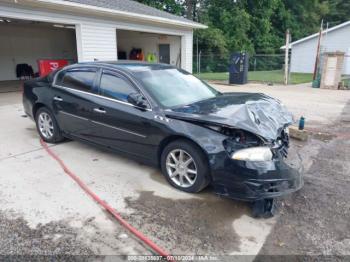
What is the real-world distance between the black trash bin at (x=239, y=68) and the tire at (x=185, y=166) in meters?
13.3

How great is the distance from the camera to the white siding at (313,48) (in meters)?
24.9

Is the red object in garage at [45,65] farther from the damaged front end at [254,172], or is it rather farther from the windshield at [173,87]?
the damaged front end at [254,172]

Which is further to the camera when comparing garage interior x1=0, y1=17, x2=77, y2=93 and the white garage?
garage interior x1=0, y1=17, x2=77, y2=93

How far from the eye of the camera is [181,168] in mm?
3494

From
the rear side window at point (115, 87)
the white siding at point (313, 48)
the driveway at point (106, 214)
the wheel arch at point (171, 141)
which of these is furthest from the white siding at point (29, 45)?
the white siding at point (313, 48)

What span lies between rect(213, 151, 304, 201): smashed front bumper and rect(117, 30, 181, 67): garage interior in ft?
47.5

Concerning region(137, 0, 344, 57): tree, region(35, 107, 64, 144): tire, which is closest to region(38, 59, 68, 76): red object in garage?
region(35, 107, 64, 144): tire

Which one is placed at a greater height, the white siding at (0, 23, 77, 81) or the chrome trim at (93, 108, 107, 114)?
the white siding at (0, 23, 77, 81)

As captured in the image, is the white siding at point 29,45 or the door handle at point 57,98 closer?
the door handle at point 57,98

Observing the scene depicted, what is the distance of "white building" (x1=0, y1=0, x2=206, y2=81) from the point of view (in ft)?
31.0

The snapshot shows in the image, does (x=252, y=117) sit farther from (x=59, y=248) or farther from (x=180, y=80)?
(x=59, y=248)

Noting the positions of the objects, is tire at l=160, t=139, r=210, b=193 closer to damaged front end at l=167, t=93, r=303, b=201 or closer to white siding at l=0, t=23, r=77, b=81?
damaged front end at l=167, t=93, r=303, b=201

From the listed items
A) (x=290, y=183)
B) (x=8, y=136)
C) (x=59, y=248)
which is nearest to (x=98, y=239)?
(x=59, y=248)

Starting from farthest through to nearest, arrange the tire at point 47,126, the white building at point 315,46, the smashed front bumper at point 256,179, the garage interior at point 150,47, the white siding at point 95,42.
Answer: the white building at point 315,46 → the garage interior at point 150,47 → the white siding at point 95,42 → the tire at point 47,126 → the smashed front bumper at point 256,179
